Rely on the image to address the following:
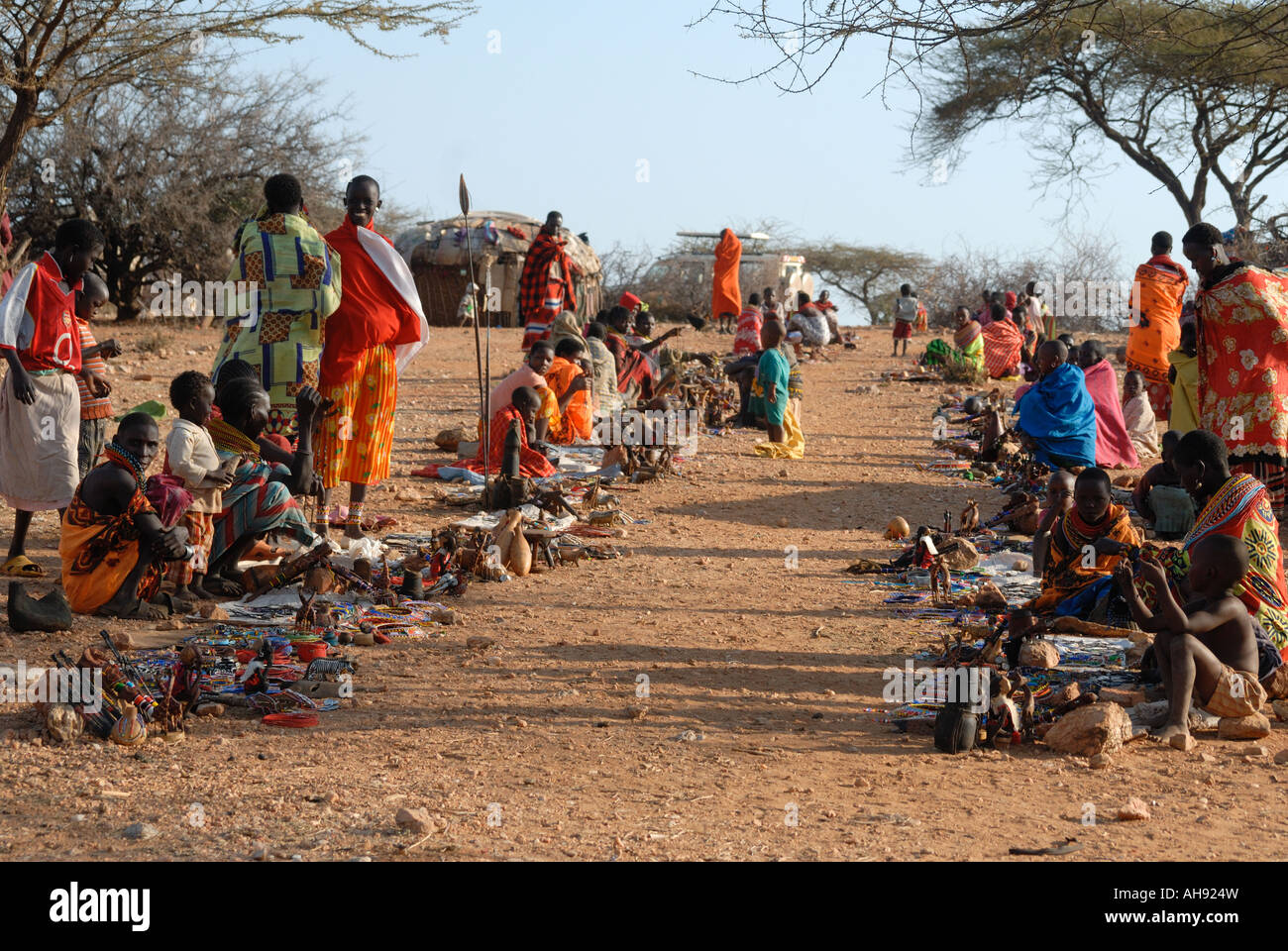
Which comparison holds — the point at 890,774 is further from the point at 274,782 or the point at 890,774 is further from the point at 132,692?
the point at 132,692

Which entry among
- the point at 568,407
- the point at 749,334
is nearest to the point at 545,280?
the point at 568,407

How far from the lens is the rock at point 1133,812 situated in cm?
388

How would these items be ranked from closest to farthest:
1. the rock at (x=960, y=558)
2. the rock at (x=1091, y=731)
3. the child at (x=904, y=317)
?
1. the rock at (x=1091, y=731)
2. the rock at (x=960, y=558)
3. the child at (x=904, y=317)

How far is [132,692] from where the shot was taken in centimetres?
443

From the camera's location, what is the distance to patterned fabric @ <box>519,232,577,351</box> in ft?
43.6

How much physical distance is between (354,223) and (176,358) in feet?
26.9

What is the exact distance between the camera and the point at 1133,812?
3.88m

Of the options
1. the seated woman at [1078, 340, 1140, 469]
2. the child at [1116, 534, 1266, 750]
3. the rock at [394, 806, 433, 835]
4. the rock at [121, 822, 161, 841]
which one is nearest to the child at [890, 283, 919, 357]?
the seated woman at [1078, 340, 1140, 469]

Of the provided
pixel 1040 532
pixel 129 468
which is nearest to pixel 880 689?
pixel 1040 532

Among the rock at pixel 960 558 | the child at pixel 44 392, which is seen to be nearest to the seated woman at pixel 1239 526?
the rock at pixel 960 558

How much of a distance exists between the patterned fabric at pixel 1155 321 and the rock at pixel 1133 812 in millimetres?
8115

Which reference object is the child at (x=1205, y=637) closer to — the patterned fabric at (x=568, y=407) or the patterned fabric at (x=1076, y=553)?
the patterned fabric at (x=1076, y=553)

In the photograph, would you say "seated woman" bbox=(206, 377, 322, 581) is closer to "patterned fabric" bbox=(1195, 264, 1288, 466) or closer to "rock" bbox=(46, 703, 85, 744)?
"rock" bbox=(46, 703, 85, 744)

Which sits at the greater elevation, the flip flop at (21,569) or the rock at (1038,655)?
the flip flop at (21,569)
